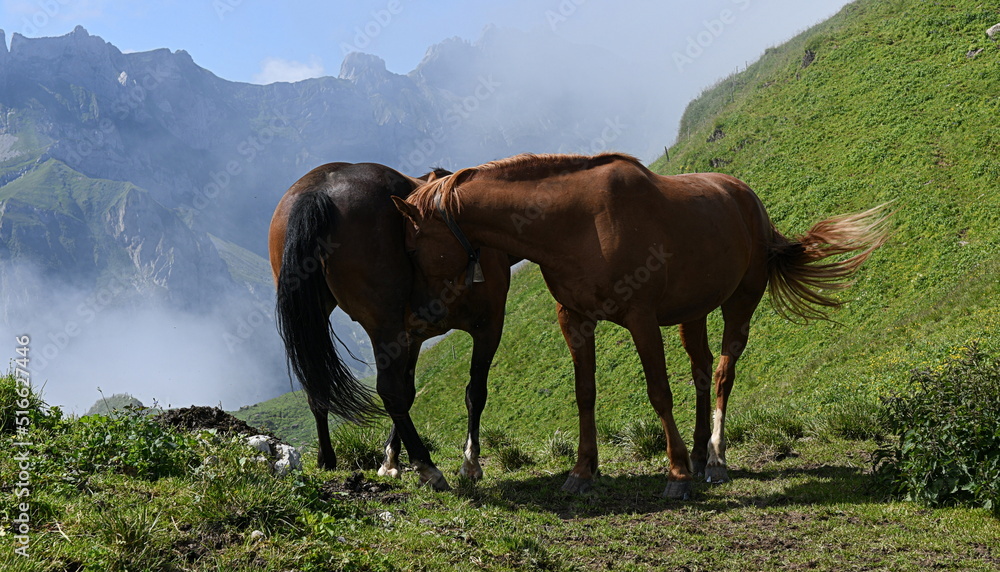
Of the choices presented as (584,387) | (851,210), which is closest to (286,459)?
(584,387)

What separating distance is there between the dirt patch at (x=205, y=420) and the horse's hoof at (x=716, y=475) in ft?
14.4

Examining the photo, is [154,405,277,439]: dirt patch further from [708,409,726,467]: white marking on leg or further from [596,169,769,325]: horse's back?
[708,409,726,467]: white marking on leg

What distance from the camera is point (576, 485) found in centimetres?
639

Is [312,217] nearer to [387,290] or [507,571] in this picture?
[387,290]

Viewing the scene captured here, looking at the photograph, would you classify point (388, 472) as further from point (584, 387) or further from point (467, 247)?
point (467, 247)

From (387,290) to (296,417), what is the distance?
4541cm

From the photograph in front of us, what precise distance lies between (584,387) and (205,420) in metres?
3.85

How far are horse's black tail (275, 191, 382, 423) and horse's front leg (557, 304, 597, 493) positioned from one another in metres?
1.96

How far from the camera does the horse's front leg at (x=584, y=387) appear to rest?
646cm

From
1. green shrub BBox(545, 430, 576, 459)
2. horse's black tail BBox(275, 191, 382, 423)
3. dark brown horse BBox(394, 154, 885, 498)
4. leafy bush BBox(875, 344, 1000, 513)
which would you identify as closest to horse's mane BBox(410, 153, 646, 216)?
dark brown horse BBox(394, 154, 885, 498)

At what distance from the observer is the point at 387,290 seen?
233 inches

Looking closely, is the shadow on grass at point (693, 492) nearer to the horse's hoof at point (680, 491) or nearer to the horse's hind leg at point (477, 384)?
the horse's hoof at point (680, 491)

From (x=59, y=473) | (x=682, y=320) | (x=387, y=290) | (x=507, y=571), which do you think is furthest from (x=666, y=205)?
(x=59, y=473)
